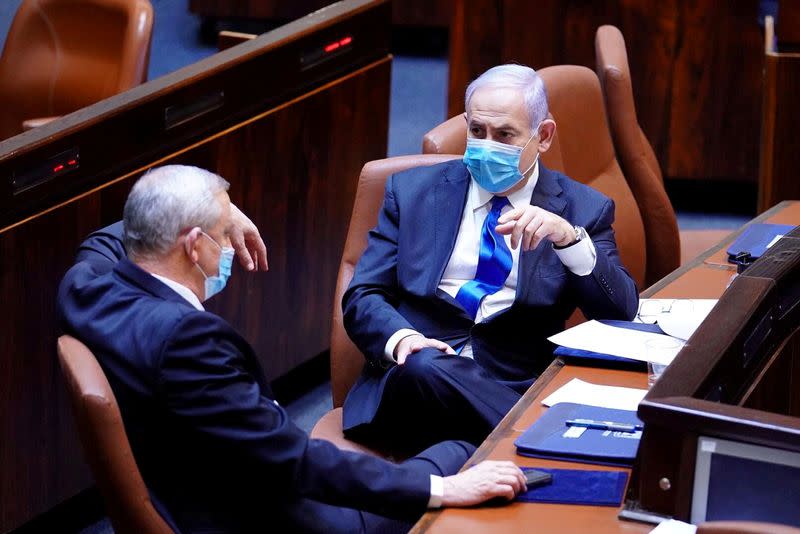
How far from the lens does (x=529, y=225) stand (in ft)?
7.81

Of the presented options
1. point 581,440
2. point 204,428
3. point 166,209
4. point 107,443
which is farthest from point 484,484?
point 166,209

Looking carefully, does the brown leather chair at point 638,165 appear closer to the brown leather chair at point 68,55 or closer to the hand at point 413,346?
the hand at point 413,346

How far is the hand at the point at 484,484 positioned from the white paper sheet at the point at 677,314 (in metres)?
0.59

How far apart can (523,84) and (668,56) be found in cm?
262

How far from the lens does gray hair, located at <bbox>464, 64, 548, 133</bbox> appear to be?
2.67m

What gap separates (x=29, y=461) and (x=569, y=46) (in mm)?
2979

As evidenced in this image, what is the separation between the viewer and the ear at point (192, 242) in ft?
6.52

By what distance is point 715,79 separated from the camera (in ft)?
16.9

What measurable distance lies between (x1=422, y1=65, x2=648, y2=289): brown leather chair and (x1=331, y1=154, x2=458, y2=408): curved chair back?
602mm

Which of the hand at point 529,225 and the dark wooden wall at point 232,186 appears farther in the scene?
the dark wooden wall at point 232,186

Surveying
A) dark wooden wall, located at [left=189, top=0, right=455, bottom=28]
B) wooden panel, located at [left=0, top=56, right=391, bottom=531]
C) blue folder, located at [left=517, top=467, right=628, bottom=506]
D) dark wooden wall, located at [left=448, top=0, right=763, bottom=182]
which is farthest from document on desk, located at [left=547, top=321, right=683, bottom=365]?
dark wooden wall, located at [left=189, top=0, right=455, bottom=28]

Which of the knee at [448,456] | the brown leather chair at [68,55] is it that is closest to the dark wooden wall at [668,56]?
the brown leather chair at [68,55]

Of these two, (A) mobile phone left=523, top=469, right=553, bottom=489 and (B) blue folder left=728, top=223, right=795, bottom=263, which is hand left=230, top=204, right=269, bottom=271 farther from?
(B) blue folder left=728, top=223, right=795, bottom=263

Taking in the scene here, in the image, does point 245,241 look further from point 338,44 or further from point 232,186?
point 338,44
